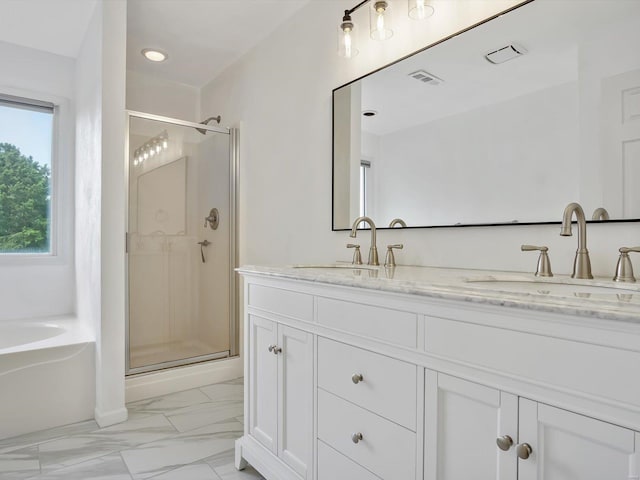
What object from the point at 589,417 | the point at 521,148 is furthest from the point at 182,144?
the point at 589,417

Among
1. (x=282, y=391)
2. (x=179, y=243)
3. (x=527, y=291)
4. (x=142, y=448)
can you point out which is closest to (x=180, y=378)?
(x=142, y=448)

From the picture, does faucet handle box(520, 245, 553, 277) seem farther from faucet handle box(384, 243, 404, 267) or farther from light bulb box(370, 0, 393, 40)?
light bulb box(370, 0, 393, 40)

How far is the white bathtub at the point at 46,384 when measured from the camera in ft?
6.64

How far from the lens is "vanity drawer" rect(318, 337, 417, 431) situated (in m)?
1.04

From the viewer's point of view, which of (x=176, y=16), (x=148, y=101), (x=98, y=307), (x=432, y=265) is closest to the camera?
(x=432, y=265)

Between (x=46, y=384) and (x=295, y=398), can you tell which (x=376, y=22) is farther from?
(x=46, y=384)

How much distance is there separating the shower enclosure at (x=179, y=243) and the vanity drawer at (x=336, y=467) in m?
1.72

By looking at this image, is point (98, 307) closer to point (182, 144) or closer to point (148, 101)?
point (182, 144)

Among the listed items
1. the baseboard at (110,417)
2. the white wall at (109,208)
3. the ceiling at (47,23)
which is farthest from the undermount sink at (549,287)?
→ the ceiling at (47,23)

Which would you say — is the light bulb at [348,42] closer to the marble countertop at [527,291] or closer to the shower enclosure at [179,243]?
the marble countertop at [527,291]

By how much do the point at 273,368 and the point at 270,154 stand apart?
60.2 inches

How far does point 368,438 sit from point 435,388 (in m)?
0.32

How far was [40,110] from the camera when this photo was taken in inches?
120

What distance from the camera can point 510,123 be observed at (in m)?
1.42
